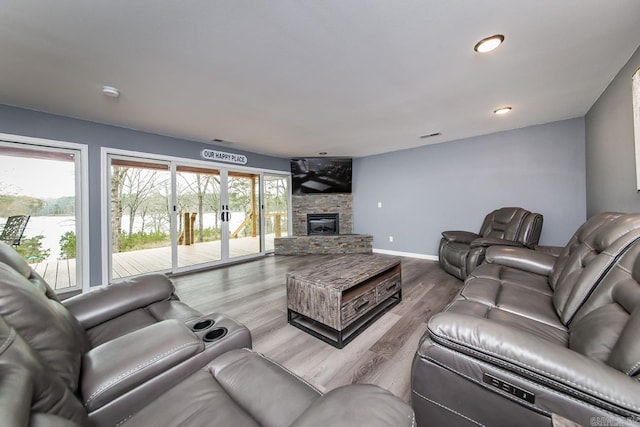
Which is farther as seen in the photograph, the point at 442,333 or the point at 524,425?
the point at 442,333

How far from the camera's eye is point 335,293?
5.99 ft

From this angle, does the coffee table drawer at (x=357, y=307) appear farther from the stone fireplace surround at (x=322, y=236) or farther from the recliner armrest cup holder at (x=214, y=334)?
the stone fireplace surround at (x=322, y=236)

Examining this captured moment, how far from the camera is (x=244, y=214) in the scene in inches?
201

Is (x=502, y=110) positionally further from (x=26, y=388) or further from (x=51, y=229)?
(x=51, y=229)

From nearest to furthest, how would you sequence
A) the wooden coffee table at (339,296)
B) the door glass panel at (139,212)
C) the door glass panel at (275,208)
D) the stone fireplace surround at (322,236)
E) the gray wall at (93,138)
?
the wooden coffee table at (339,296) → the gray wall at (93,138) → the door glass panel at (139,212) → the stone fireplace surround at (322,236) → the door glass panel at (275,208)

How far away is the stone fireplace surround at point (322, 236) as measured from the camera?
5219mm

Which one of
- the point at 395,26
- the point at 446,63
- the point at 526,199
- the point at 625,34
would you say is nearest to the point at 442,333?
the point at 395,26

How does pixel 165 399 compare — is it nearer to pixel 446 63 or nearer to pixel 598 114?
pixel 446 63

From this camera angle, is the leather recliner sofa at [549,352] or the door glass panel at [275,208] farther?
the door glass panel at [275,208]

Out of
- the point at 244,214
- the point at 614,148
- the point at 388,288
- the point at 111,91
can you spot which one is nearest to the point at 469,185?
the point at 614,148

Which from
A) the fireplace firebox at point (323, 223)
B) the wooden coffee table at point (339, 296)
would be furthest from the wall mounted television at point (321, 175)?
the wooden coffee table at point (339, 296)

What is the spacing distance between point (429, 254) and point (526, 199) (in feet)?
5.81

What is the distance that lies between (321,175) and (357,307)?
393 centimetres

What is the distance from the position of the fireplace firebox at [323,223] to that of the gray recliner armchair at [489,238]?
8.29 feet
